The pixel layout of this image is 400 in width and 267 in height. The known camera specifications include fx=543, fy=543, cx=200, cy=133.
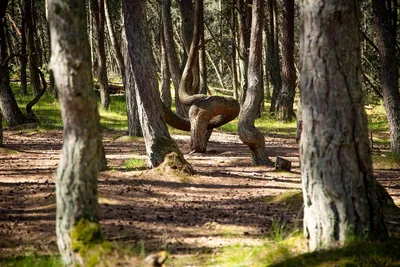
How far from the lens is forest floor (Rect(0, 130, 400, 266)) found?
21.0 feet

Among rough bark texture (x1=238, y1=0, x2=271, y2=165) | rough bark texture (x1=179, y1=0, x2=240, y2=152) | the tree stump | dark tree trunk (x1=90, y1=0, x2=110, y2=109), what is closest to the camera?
the tree stump

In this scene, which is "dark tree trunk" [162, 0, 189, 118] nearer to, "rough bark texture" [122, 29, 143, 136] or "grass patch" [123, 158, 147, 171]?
"rough bark texture" [122, 29, 143, 136]

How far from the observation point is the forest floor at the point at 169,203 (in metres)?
6.41

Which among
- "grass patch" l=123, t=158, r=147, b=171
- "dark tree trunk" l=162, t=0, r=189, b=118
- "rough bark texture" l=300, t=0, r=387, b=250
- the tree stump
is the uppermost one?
"dark tree trunk" l=162, t=0, r=189, b=118

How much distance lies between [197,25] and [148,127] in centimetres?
318

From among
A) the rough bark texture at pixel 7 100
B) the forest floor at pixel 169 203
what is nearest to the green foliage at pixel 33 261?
the forest floor at pixel 169 203

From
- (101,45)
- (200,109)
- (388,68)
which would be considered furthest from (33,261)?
(101,45)

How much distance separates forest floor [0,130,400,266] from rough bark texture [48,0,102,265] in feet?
2.37

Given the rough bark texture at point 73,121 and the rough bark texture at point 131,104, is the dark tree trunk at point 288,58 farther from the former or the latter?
the rough bark texture at point 73,121

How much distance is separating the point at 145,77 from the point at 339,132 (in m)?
6.09

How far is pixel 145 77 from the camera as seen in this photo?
34.4 ft

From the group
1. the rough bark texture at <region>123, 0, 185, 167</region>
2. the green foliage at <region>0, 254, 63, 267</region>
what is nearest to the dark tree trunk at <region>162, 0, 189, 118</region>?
the rough bark texture at <region>123, 0, 185, 167</region>

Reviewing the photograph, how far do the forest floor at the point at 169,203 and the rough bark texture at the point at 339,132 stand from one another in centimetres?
70

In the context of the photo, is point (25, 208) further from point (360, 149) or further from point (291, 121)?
point (291, 121)
